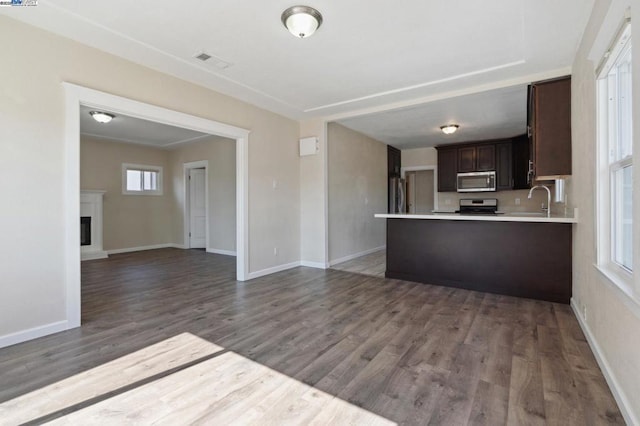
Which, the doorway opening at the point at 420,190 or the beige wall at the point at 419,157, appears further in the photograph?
the doorway opening at the point at 420,190

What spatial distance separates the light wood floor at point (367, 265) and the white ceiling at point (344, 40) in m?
2.81

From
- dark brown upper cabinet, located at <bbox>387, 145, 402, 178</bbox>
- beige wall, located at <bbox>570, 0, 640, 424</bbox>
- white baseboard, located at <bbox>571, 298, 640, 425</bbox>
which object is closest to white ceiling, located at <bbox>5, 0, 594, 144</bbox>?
beige wall, located at <bbox>570, 0, 640, 424</bbox>

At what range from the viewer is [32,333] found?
100 inches

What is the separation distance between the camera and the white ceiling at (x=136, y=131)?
5549mm

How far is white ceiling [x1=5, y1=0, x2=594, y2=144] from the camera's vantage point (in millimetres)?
2369

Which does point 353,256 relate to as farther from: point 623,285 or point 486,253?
point 623,285

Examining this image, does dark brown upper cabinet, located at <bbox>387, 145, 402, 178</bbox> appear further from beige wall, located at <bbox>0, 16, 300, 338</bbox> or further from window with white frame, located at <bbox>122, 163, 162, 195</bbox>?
window with white frame, located at <bbox>122, 163, 162, 195</bbox>

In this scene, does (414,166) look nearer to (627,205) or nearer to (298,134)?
(298,134)

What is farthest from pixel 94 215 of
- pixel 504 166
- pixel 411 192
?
pixel 504 166

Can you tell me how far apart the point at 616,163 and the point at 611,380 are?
1346 mm

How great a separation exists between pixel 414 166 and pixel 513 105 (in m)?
3.68

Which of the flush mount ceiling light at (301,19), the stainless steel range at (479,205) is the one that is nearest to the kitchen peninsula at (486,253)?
the flush mount ceiling light at (301,19)

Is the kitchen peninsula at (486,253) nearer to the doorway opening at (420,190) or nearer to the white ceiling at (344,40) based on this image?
the white ceiling at (344,40)

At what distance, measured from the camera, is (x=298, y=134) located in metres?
5.58
